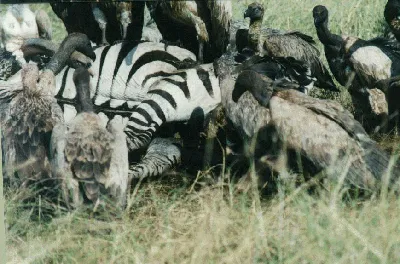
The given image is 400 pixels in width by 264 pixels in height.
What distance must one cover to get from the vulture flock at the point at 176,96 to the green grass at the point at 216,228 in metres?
0.18

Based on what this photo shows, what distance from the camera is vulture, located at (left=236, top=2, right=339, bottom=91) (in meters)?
7.83

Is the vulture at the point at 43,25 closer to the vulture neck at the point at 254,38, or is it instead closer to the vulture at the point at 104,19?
the vulture at the point at 104,19

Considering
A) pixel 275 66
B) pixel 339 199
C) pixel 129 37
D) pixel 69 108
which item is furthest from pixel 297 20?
pixel 339 199

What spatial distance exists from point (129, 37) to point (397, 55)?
247 centimetres

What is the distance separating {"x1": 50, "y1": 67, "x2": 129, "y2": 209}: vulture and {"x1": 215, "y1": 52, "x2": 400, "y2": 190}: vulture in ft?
3.75

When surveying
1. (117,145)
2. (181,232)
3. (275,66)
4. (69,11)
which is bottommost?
(181,232)

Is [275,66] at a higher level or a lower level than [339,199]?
higher

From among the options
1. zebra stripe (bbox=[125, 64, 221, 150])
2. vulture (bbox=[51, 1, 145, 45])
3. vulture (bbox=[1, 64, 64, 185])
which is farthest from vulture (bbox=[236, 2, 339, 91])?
vulture (bbox=[1, 64, 64, 185])

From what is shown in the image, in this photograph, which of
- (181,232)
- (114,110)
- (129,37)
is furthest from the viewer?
(129,37)

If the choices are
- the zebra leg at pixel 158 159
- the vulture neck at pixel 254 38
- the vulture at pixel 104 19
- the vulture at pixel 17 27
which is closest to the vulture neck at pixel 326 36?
the vulture neck at pixel 254 38

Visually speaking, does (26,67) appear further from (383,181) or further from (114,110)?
(383,181)

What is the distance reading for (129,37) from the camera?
8.13 meters

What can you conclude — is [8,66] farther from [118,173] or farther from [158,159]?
[118,173]

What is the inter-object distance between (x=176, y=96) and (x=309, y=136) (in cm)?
181
